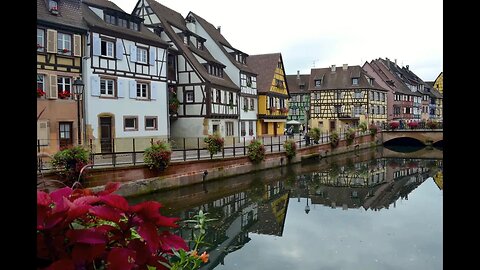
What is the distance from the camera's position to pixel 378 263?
30.5ft

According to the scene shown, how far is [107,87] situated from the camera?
2075 centimetres

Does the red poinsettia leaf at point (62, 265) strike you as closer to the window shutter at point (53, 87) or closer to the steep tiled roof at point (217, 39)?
the window shutter at point (53, 87)

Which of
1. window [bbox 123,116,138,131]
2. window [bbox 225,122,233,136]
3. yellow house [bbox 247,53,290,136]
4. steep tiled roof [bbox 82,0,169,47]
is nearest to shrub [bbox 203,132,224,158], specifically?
window [bbox 123,116,138,131]

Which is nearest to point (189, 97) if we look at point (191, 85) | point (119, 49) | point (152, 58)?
point (191, 85)

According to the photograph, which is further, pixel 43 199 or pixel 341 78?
pixel 341 78

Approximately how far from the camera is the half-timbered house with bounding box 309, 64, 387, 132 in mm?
49531

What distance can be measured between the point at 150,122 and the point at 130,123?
1511mm

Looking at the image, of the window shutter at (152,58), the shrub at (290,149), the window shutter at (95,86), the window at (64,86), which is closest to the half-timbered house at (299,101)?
the shrub at (290,149)

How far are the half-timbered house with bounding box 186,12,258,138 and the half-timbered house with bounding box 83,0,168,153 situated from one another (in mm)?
9797

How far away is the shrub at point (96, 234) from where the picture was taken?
1.05 meters

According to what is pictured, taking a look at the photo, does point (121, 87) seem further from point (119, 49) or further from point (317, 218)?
point (317, 218)
